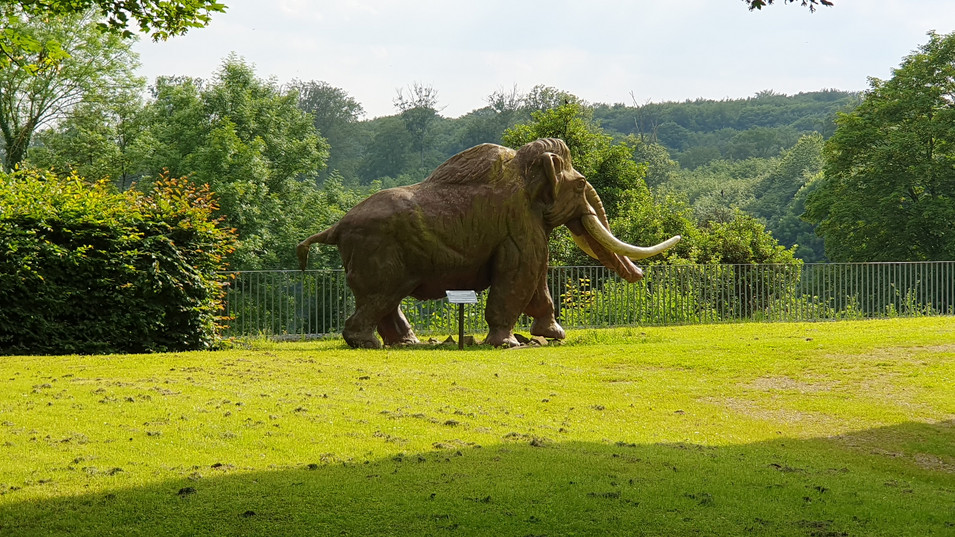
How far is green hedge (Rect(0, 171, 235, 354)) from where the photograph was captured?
13484 mm

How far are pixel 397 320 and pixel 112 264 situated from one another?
4.64m

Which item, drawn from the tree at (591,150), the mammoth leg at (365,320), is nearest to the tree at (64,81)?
the tree at (591,150)

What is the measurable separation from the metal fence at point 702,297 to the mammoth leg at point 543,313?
371cm

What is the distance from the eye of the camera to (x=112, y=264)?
1405 cm

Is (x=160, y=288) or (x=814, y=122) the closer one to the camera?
(x=160, y=288)

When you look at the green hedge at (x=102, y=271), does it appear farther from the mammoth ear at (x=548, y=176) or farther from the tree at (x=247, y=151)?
the tree at (x=247, y=151)

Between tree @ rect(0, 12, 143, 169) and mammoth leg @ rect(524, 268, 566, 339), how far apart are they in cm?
2893

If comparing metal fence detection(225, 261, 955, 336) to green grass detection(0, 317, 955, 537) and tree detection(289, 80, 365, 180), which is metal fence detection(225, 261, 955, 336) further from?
tree detection(289, 80, 365, 180)

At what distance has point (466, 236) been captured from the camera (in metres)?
15.4

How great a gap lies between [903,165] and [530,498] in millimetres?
34324

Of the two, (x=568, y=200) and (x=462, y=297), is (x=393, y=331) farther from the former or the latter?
(x=568, y=200)

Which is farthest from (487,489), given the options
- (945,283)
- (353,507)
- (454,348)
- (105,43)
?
(105,43)

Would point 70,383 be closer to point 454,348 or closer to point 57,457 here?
point 57,457

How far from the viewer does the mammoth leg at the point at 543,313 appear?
16.5m
